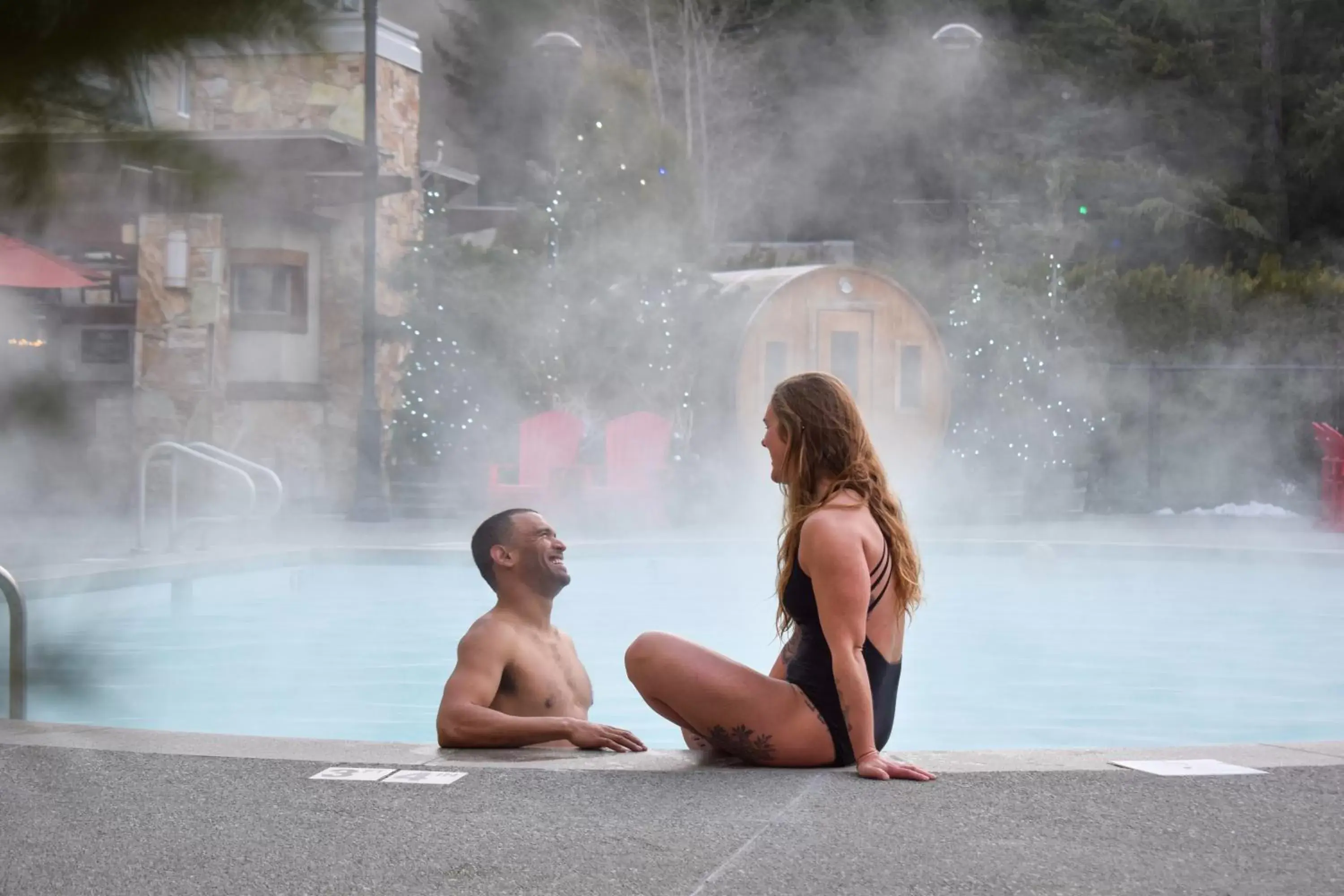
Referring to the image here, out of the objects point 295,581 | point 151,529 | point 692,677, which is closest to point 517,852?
point 692,677

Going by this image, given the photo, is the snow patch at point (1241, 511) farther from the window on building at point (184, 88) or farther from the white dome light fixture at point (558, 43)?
the window on building at point (184, 88)

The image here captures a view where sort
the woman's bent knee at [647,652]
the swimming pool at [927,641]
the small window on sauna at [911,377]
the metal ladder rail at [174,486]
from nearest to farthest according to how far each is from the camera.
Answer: the woman's bent knee at [647,652], the swimming pool at [927,641], the metal ladder rail at [174,486], the small window on sauna at [911,377]

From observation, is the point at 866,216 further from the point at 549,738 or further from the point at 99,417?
the point at 99,417

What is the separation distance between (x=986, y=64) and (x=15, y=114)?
23505 mm

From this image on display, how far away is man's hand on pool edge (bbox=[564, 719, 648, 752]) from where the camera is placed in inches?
150

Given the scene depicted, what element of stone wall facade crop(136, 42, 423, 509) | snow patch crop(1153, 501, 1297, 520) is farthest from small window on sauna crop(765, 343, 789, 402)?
snow patch crop(1153, 501, 1297, 520)

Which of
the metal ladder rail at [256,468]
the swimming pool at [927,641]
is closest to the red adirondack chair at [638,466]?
the swimming pool at [927,641]

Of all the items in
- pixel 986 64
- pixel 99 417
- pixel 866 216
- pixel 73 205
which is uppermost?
pixel 986 64

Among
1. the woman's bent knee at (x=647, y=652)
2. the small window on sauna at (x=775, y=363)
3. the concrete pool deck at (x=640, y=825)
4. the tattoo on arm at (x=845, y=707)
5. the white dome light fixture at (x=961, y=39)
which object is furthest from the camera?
the small window on sauna at (x=775, y=363)

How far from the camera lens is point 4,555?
552 cm

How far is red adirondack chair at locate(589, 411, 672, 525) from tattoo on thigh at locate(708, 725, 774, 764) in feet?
30.3

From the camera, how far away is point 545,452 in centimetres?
1292

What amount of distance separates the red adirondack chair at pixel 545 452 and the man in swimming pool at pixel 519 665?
28.6 ft

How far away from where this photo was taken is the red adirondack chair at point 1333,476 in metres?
12.7
